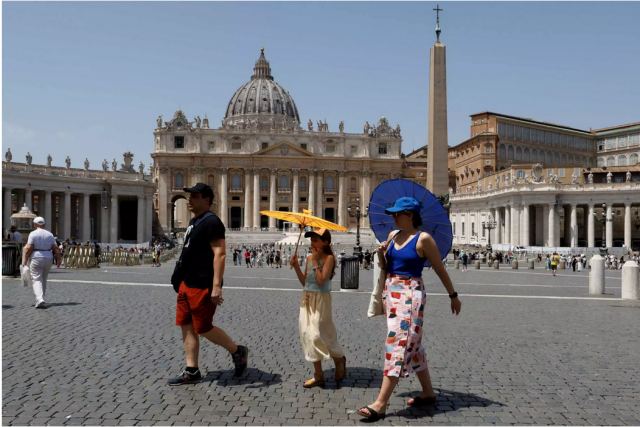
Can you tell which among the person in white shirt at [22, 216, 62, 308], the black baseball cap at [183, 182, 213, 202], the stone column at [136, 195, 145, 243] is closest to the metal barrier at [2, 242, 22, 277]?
the person in white shirt at [22, 216, 62, 308]

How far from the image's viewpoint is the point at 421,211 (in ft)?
23.9

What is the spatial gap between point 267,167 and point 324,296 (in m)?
89.9

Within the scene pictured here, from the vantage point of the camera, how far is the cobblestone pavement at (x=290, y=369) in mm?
5613

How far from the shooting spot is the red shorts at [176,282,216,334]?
6484mm

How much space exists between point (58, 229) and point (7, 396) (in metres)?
70.3

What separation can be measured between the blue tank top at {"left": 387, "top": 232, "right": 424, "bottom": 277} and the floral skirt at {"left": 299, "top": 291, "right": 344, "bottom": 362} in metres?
1.18

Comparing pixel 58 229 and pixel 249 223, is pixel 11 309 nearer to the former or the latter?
pixel 58 229

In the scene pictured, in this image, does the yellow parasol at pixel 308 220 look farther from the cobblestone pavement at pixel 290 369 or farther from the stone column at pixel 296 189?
the stone column at pixel 296 189

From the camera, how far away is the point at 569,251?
54750mm

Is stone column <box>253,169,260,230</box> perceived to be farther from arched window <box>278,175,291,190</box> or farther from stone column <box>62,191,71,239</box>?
stone column <box>62,191,71,239</box>

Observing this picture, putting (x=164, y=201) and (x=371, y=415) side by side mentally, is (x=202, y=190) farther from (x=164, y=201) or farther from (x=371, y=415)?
(x=164, y=201)

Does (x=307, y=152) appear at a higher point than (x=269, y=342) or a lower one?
higher

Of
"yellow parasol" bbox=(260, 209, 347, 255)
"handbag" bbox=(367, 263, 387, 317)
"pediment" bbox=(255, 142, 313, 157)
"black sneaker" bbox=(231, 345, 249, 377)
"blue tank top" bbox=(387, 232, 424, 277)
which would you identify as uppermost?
"pediment" bbox=(255, 142, 313, 157)

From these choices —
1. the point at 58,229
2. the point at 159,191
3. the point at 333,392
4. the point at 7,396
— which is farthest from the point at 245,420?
the point at 159,191
